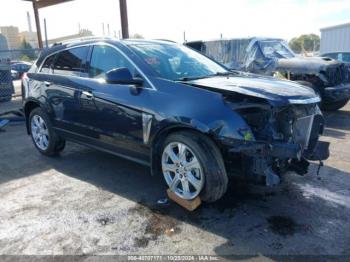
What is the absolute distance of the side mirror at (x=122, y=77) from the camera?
398cm

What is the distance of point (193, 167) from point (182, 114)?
557 millimetres

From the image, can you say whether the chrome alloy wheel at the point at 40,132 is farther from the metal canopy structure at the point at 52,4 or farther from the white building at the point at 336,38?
the white building at the point at 336,38

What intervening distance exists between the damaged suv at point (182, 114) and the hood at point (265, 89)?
0.04 ft

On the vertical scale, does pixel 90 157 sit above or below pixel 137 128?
below

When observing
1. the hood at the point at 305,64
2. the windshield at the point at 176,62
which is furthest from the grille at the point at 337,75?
the windshield at the point at 176,62

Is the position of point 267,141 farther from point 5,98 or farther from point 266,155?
point 5,98

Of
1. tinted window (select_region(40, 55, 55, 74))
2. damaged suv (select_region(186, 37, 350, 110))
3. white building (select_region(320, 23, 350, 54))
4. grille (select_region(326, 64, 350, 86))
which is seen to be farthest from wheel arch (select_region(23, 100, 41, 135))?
white building (select_region(320, 23, 350, 54))

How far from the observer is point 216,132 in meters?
3.44

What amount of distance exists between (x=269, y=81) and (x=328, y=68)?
5.18 m

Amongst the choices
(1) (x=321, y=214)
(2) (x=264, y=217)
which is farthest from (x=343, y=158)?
(2) (x=264, y=217)

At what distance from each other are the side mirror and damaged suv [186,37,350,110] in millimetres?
4508

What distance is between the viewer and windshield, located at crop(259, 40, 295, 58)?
33.2ft

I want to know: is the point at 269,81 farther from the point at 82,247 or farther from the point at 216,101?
the point at 82,247

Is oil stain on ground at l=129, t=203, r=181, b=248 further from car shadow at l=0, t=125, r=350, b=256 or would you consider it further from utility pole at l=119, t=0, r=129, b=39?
utility pole at l=119, t=0, r=129, b=39
